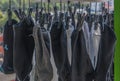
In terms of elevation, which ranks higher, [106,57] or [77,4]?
[77,4]

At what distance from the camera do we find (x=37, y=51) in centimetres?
92

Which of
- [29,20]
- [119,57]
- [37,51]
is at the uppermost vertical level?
[29,20]

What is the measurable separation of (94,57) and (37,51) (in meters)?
0.31

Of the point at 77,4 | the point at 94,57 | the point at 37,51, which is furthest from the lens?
the point at 77,4

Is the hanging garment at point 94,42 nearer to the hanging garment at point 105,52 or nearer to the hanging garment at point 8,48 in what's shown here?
the hanging garment at point 105,52

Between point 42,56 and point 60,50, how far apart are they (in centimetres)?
10

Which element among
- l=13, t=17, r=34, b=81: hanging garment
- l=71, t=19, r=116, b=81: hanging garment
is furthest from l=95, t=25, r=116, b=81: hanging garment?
l=13, t=17, r=34, b=81: hanging garment

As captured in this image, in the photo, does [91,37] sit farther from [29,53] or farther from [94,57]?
[29,53]

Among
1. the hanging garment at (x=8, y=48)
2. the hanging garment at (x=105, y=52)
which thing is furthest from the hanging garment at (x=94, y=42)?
the hanging garment at (x=8, y=48)

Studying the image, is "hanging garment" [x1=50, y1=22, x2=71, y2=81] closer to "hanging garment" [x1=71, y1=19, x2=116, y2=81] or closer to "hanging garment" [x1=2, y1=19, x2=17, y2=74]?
"hanging garment" [x1=71, y1=19, x2=116, y2=81]

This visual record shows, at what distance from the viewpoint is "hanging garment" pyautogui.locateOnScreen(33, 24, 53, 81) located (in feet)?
2.99

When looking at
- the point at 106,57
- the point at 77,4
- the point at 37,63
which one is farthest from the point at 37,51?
the point at 77,4

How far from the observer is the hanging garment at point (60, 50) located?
967 millimetres

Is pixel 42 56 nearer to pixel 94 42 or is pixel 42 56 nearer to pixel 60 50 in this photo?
pixel 60 50
